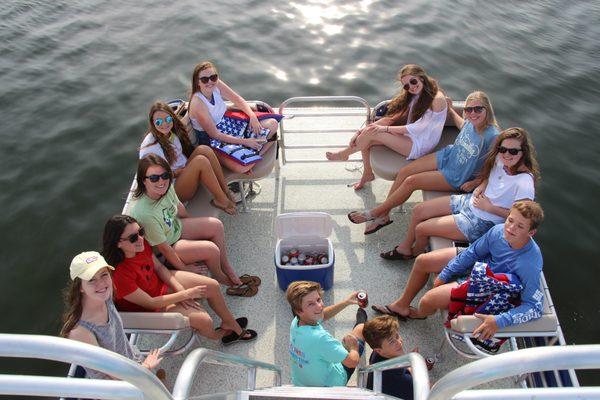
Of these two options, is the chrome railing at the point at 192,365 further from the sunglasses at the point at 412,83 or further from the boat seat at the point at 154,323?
the sunglasses at the point at 412,83

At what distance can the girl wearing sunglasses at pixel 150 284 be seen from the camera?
138 inches

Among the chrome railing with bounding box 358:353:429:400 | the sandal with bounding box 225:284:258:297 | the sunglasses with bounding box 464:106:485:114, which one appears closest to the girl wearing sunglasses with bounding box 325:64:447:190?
the sunglasses with bounding box 464:106:485:114

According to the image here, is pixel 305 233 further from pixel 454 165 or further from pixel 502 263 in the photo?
pixel 502 263

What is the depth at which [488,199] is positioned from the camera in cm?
418

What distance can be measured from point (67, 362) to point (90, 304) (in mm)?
1615

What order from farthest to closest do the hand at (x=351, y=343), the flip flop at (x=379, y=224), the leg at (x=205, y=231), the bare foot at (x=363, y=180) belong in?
the bare foot at (x=363, y=180)
the flip flop at (x=379, y=224)
the leg at (x=205, y=231)
the hand at (x=351, y=343)

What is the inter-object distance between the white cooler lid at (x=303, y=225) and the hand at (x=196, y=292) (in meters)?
0.99

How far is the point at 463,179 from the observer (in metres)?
4.66

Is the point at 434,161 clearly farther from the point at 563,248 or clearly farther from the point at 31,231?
the point at 31,231

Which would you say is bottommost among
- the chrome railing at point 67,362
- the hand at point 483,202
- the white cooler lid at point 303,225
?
the white cooler lid at point 303,225

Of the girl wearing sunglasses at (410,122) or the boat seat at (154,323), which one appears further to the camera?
the girl wearing sunglasses at (410,122)

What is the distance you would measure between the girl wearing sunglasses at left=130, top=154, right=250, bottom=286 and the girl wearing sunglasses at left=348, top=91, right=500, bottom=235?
4.81 feet

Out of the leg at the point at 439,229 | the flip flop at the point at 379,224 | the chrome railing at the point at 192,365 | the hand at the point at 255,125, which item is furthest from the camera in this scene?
the hand at the point at 255,125

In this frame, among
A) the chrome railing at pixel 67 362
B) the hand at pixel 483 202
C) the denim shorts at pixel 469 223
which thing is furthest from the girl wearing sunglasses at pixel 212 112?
the chrome railing at pixel 67 362
